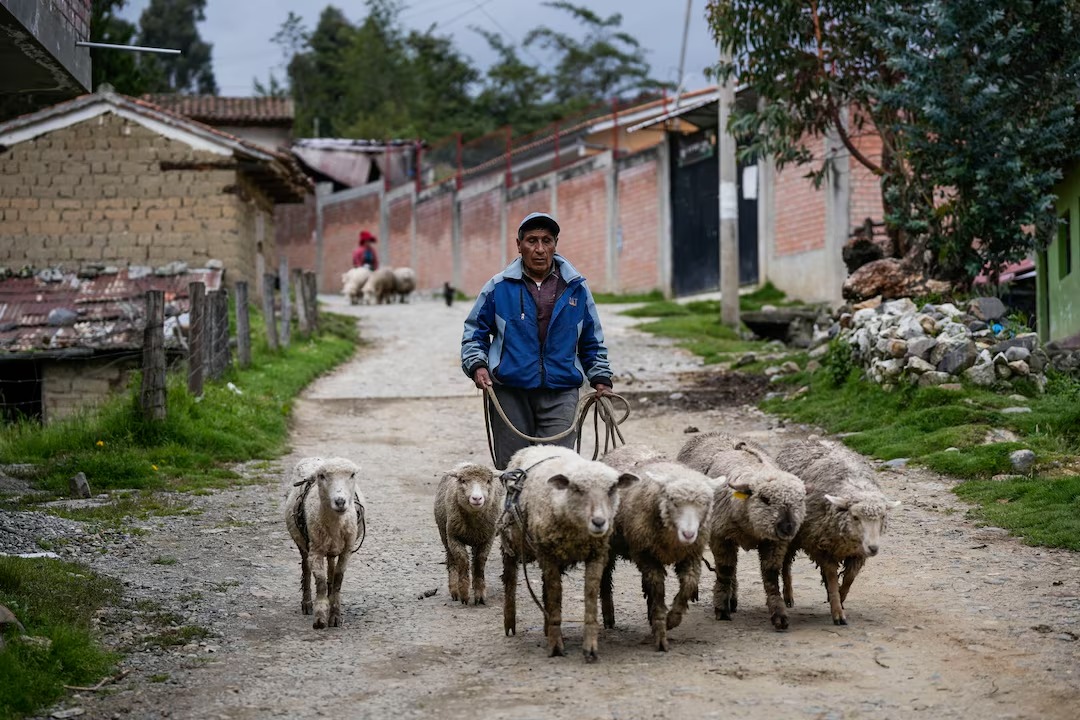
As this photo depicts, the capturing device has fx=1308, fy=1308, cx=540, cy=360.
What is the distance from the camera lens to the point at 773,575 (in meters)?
6.70

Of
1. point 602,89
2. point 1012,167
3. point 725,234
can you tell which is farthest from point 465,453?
point 602,89

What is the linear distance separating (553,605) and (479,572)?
4.77 feet

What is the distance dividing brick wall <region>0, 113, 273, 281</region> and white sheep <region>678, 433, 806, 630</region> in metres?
17.7

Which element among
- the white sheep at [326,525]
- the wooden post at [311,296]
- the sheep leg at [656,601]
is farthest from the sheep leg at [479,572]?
the wooden post at [311,296]

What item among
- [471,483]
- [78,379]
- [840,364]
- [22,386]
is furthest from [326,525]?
[22,386]

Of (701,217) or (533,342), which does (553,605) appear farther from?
(701,217)

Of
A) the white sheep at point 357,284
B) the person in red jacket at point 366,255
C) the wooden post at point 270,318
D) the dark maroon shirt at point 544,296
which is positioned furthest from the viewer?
the person in red jacket at point 366,255

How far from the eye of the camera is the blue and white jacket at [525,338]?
7.49 metres

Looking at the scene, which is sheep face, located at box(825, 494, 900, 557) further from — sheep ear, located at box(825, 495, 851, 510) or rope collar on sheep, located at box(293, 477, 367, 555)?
rope collar on sheep, located at box(293, 477, 367, 555)

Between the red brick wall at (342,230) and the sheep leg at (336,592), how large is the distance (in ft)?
123

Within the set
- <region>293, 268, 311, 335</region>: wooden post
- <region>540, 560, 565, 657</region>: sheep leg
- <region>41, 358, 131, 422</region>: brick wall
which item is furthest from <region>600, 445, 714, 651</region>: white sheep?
<region>293, 268, 311, 335</region>: wooden post

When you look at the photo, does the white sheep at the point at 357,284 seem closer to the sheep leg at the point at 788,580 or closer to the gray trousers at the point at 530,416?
the gray trousers at the point at 530,416

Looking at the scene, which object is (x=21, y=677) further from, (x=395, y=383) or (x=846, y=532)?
(x=395, y=383)

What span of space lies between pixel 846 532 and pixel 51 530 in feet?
18.1
